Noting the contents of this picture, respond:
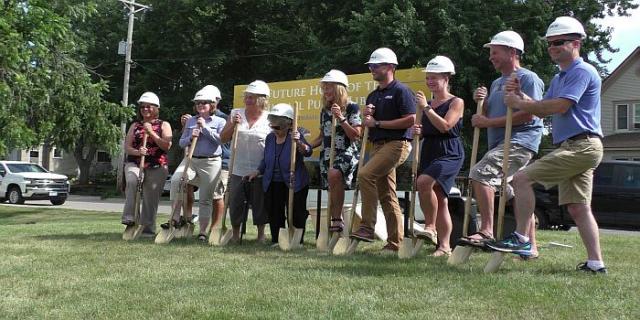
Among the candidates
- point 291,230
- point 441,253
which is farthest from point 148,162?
point 441,253

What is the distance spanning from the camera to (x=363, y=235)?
6543 millimetres

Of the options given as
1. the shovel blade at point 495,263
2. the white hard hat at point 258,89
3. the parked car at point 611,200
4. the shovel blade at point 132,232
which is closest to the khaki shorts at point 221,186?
the shovel blade at point 132,232

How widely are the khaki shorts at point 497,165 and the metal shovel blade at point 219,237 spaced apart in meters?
3.16

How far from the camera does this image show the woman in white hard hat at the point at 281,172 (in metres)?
7.54

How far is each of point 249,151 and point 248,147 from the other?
5 centimetres

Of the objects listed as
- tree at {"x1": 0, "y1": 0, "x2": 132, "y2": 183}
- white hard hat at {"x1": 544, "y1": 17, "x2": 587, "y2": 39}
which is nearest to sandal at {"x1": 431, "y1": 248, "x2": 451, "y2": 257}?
white hard hat at {"x1": 544, "y1": 17, "x2": 587, "y2": 39}

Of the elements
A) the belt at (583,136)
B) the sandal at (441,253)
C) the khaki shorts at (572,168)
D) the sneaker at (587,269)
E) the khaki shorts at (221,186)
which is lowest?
the sandal at (441,253)

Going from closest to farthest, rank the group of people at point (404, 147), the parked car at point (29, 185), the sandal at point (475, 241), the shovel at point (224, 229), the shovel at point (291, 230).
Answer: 1. the group of people at point (404, 147)
2. the sandal at point (475, 241)
3. the shovel at point (291, 230)
4. the shovel at point (224, 229)
5. the parked car at point (29, 185)

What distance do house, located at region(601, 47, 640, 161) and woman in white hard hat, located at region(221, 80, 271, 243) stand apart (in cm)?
2778

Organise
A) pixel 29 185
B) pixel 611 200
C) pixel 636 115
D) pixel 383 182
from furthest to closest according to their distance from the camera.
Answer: pixel 636 115 → pixel 29 185 → pixel 611 200 → pixel 383 182

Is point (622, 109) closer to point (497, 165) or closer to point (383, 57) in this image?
point (383, 57)

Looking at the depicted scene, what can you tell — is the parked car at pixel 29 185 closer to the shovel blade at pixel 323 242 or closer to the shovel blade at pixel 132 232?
the shovel blade at pixel 132 232

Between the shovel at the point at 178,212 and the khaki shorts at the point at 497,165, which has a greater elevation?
the khaki shorts at the point at 497,165

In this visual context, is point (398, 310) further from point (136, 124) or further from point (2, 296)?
point (136, 124)
